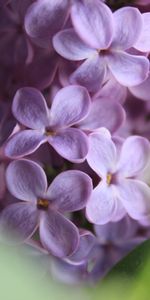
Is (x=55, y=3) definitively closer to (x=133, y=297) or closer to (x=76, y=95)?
(x=76, y=95)

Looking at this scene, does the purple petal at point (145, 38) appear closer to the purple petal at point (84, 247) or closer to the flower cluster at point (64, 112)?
the flower cluster at point (64, 112)

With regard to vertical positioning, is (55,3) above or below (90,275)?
above

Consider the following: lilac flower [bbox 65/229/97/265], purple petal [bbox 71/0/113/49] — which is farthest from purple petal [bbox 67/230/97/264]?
purple petal [bbox 71/0/113/49]

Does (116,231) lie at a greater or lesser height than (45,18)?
lesser

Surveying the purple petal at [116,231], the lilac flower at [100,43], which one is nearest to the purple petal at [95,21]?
the lilac flower at [100,43]

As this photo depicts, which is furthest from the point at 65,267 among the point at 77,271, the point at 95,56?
the point at 95,56

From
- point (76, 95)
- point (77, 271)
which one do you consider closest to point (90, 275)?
point (77, 271)

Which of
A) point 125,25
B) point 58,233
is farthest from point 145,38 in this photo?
point 58,233

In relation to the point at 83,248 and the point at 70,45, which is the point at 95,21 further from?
the point at 83,248
